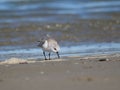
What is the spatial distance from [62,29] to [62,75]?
32.2 feet

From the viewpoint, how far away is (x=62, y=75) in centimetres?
897

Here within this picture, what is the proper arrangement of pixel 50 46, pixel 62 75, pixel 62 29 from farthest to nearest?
1. pixel 62 29
2. pixel 50 46
3. pixel 62 75

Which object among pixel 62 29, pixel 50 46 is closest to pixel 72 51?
pixel 50 46

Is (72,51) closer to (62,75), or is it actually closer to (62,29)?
(62,75)

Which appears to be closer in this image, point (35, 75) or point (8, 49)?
point (35, 75)

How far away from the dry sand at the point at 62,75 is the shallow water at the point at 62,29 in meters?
2.58

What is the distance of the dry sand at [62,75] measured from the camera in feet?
26.9

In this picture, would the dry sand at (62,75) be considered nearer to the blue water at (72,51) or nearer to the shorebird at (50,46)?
the shorebird at (50,46)

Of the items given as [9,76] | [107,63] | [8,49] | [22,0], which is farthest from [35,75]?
[22,0]

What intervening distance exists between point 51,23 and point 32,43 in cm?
479

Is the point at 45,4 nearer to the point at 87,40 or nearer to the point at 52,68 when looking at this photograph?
the point at 87,40

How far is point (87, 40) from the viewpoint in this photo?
16.0 meters

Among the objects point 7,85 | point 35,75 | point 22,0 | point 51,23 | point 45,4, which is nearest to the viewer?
point 7,85

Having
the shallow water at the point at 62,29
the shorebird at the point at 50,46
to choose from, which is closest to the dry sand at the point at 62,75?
the shorebird at the point at 50,46
